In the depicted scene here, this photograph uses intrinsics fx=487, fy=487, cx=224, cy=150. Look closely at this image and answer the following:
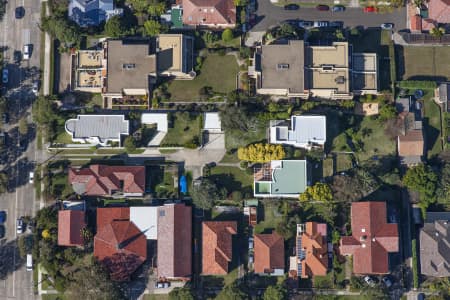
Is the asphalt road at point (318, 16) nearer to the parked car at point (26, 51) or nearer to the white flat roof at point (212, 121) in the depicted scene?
the white flat roof at point (212, 121)

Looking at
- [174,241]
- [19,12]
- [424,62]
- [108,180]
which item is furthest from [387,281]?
[19,12]

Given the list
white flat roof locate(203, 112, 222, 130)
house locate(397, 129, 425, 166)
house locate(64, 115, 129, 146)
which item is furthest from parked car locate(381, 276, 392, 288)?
house locate(64, 115, 129, 146)

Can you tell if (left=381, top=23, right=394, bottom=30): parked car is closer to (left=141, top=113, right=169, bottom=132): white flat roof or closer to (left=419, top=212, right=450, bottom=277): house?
(left=419, top=212, right=450, bottom=277): house

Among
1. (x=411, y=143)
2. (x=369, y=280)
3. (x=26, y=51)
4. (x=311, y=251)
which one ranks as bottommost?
(x=369, y=280)

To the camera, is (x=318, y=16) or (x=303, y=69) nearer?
(x=303, y=69)

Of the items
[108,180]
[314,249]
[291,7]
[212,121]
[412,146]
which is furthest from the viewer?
[291,7]

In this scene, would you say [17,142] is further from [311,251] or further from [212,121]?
[311,251]

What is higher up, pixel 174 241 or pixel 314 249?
pixel 174 241

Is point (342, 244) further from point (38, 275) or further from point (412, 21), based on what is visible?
point (38, 275)

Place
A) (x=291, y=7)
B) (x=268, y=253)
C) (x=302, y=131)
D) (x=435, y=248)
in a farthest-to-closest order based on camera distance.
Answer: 1. (x=291, y=7)
2. (x=302, y=131)
3. (x=435, y=248)
4. (x=268, y=253)
